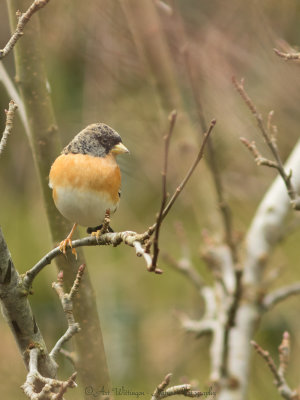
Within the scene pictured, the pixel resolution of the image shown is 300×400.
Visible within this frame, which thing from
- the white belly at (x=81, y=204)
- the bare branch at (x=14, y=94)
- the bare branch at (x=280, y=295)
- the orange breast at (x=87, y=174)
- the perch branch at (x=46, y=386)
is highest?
the bare branch at (x=14, y=94)

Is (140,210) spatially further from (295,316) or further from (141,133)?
(295,316)

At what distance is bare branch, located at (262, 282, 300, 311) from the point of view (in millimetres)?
4493

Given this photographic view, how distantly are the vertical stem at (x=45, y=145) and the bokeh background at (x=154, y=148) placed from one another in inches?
63.2

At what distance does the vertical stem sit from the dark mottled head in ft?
1.47

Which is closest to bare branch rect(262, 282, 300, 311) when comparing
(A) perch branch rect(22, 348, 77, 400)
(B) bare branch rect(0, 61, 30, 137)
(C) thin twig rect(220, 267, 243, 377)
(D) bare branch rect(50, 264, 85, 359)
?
(C) thin twig rect(220, 267, 243, 377)

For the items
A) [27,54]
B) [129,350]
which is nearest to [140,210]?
[129,350]

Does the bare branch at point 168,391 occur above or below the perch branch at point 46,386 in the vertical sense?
below

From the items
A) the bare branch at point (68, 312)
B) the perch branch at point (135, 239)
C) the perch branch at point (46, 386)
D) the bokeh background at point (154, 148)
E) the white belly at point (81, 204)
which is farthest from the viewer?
the bokeh background at point (154, 148)

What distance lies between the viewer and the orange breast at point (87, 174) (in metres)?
2.83

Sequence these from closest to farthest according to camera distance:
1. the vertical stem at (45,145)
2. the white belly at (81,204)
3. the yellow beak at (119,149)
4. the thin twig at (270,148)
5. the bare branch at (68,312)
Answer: the bare branch at (68,312) < the thin twig at (270,148) < the white belly at (81,204) < the yellow beak at (119,149) < the vertical stem at (45,145)

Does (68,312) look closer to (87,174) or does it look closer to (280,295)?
(87,174)

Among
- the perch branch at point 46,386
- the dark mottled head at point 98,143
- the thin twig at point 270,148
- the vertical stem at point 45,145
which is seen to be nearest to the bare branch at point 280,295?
the vertical stem at point 45,145

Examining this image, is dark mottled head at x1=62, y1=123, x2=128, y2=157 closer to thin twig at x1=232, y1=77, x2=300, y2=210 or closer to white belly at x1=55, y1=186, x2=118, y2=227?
white belly at x1=55, y1=186, x2=118, y2=227

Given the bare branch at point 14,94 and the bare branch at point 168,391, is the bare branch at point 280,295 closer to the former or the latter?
the bare branch at point 14,94
